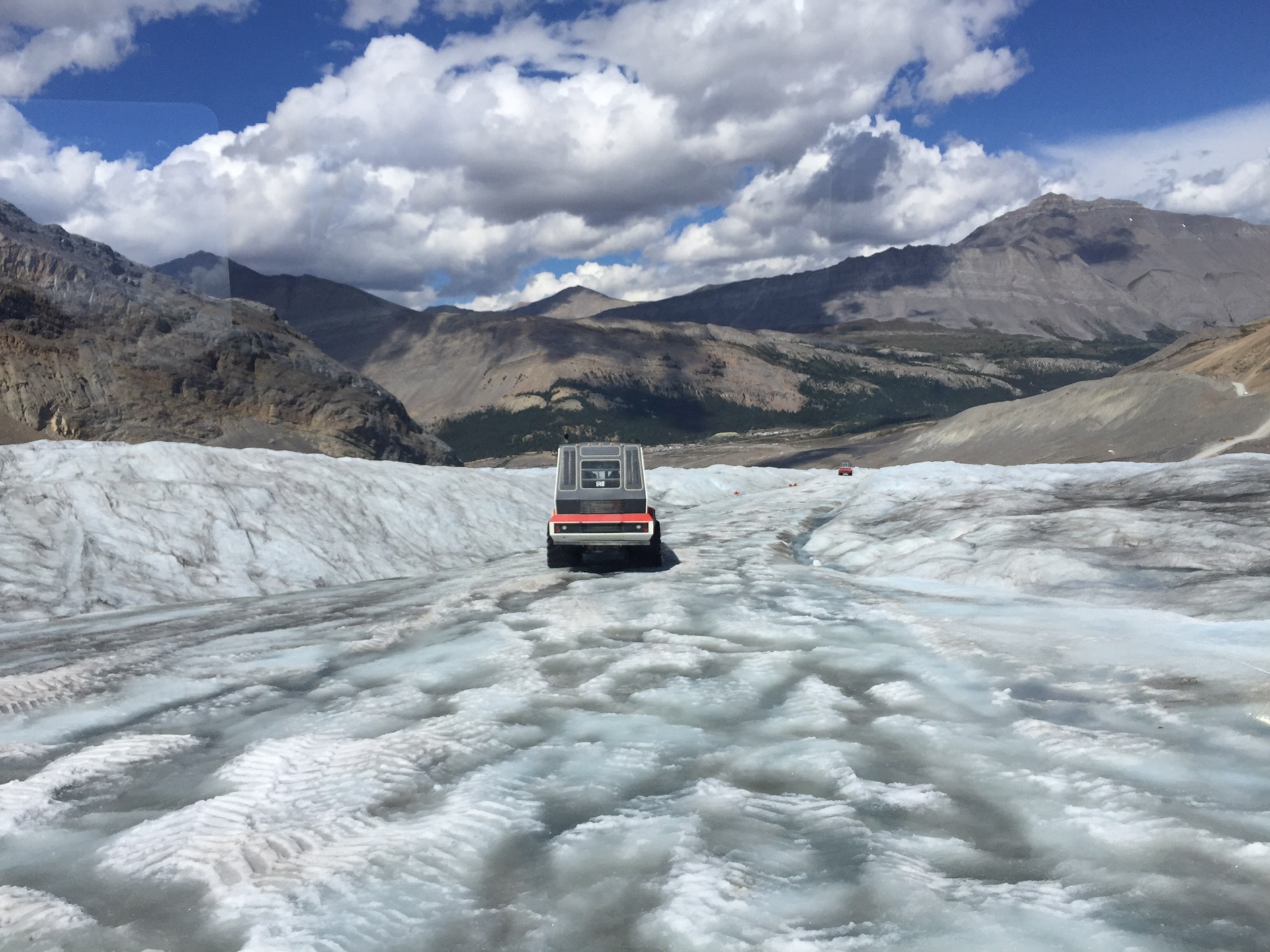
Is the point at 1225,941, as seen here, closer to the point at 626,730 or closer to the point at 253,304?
the point at 626,730

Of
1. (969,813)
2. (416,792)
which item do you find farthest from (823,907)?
(416,792)

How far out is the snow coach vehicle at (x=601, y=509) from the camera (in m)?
17.2

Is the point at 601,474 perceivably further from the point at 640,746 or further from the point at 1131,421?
the point at 1131,421

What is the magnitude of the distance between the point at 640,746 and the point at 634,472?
11.0 meters

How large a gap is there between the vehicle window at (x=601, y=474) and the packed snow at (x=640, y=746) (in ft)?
6.62

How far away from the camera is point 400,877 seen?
5262 mm

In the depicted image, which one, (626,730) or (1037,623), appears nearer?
(626,730)

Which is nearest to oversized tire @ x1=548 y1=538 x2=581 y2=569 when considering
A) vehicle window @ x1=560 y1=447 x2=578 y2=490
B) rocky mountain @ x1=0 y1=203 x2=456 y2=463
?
vehicle window @ x1=560 y1=447 x2=578 y2=490

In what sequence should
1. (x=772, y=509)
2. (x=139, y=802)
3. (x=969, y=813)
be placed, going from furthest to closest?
(x=772, y=509) → (x=139, y=802) → (x=969, y=813)

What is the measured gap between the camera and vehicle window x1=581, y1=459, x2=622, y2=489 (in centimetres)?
1812

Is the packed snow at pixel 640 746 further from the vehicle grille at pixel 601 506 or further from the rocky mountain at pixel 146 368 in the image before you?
the rocky mountain at pixel 146 368

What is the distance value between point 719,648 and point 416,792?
16.9 feet

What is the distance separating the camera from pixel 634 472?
18.2m

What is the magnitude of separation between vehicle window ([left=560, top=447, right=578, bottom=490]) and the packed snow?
6.63ft
